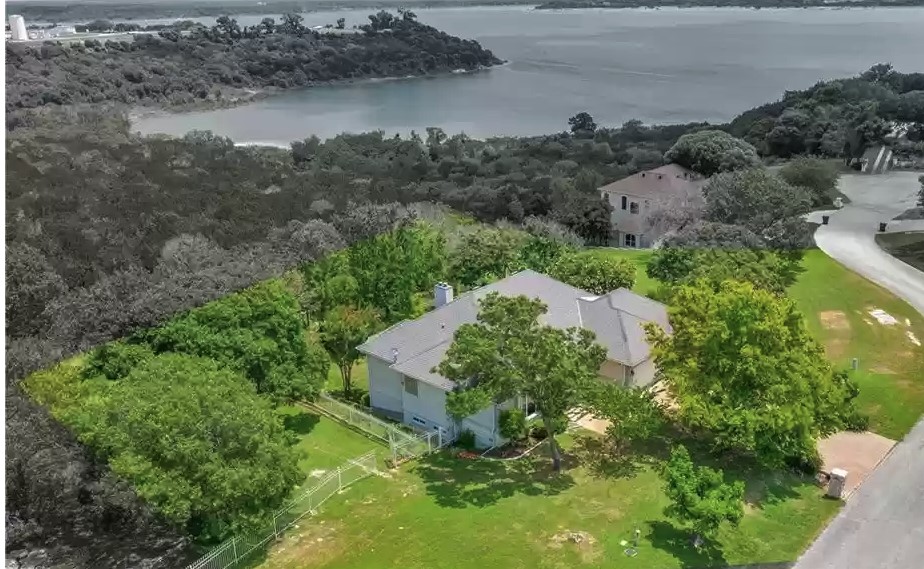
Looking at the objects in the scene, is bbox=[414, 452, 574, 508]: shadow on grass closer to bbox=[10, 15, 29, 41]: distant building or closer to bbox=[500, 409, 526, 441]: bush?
bbox=[500, 409, 526, 441]: bush

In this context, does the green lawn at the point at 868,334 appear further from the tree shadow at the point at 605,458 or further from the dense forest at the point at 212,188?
the tree shadow at the point at 605,458

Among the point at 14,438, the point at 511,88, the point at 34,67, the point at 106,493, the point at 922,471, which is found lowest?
the point at 922,471

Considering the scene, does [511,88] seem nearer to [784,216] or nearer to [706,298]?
[784,216]

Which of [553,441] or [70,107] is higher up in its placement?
[70,107]

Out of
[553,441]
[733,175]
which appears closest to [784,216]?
[733,175]

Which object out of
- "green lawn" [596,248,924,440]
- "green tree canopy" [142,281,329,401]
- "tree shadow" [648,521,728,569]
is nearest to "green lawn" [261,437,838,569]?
"tree shadow" [648,521,728,569]

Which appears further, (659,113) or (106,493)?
(659,113)
